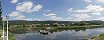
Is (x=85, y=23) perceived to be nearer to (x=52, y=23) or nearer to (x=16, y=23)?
(x=52, y=23)

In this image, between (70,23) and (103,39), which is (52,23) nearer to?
(70,23)

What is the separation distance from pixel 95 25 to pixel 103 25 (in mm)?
12158

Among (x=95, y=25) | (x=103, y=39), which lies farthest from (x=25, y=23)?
(x=103, y=39)

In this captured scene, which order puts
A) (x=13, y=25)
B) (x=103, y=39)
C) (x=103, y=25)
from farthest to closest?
(x=103, y=25) < (x=13, y=25) < (x=103, y=39)

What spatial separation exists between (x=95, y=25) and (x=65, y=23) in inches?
722

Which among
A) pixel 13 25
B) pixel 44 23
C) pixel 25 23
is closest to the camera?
pixel 13 25

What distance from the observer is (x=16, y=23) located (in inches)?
3836

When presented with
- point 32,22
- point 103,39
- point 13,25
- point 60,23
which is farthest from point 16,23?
point 103,39

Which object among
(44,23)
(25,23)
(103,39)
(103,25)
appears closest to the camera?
(103,39)

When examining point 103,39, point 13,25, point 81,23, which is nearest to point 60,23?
point 81,23

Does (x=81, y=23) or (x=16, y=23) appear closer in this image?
(x=16, y=23)

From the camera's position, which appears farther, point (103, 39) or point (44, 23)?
point (44, 23)

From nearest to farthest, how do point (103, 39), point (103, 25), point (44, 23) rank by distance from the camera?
point (103, 39) < point (44, 23) < point (103, 25)

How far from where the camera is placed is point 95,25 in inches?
4688
